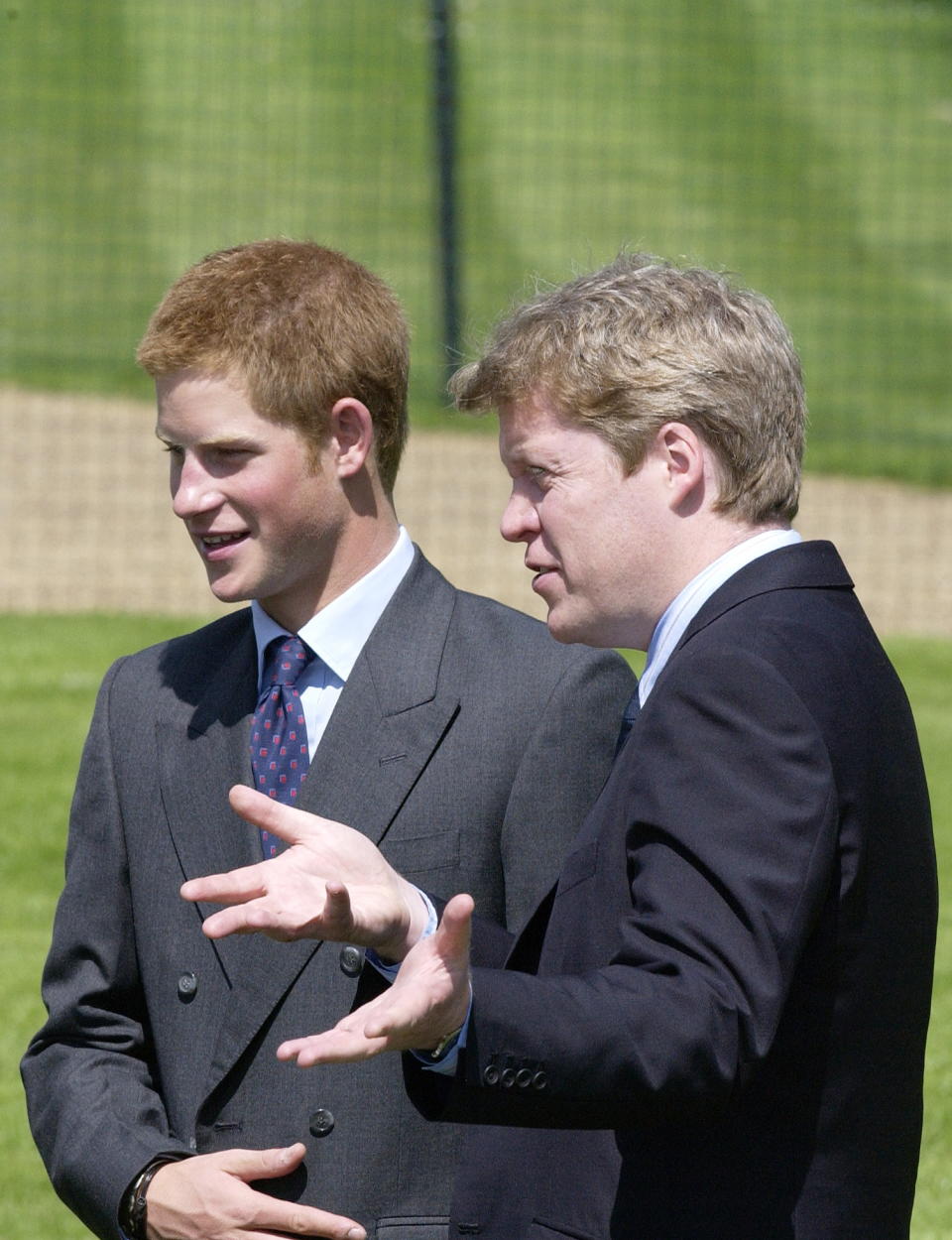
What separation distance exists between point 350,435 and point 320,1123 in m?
1.06

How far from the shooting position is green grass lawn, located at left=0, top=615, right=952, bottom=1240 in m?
5.27

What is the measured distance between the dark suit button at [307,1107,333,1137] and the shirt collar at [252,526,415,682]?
678 millimetres

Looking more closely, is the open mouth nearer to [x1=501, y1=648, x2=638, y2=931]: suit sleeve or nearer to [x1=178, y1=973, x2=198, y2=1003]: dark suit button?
[x1=501, y1=648, x2=638, y2=931]: suit sleeve

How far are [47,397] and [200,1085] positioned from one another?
1518 cm

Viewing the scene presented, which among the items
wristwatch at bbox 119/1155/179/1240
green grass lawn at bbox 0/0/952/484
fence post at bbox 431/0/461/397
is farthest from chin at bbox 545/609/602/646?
green grass lawn at bbox 0/0/952/484

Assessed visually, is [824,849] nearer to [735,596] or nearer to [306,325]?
[735,596]

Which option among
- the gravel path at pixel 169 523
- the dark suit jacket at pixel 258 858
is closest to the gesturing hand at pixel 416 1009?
the dark suit jacket at pixel 258 858

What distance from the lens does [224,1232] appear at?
264cm

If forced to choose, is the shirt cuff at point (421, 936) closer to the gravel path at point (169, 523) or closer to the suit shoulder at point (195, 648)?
the suit shoulder at point (195, 648)

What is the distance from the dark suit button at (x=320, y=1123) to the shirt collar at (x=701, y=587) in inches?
33.3

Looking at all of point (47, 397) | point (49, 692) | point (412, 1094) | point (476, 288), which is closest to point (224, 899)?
point (412, 1094)

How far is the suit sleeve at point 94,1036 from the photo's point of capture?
9.20ft

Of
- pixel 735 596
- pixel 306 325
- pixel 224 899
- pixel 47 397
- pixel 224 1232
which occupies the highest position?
pixel 306 325

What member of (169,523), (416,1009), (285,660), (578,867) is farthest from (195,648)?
(169,523)
